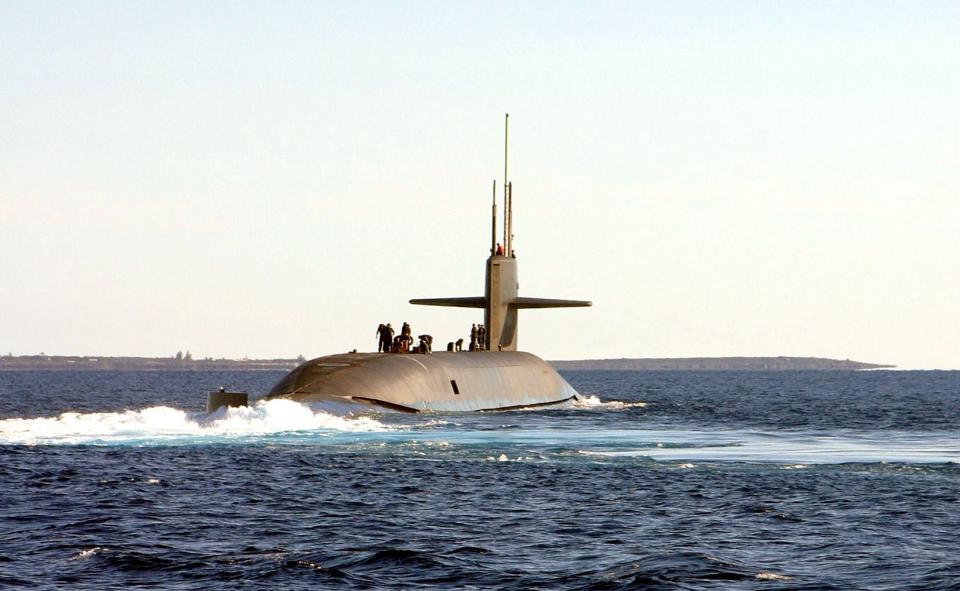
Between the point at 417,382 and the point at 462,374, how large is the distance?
14.9ft

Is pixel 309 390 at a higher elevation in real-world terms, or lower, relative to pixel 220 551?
higher

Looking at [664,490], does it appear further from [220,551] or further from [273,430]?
[273,430]

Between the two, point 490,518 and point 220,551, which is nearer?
point 220,551

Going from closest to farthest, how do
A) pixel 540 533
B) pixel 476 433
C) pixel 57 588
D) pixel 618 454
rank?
1. pixel 57 588
2. pixel 540 533
3. pixel 618 454
4. pixel 476 433

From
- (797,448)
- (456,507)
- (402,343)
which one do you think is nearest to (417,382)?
(402,343)

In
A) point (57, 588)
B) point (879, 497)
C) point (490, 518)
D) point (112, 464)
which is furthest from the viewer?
point (112, 464)

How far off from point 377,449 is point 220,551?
15584mm

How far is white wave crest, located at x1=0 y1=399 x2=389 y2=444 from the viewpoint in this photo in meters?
38.9

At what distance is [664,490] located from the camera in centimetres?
2667

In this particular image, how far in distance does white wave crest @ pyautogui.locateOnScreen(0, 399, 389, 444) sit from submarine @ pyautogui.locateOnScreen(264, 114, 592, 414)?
1636 mm

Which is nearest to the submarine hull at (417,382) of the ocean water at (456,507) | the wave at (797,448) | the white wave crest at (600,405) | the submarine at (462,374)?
the submarine at (462,374)

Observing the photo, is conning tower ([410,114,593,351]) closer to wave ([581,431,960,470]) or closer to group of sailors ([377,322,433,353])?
group of sailors ([377,322,433,353])

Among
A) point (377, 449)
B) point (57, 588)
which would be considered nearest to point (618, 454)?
point (377, 449)

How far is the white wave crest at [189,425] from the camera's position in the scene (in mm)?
38938
